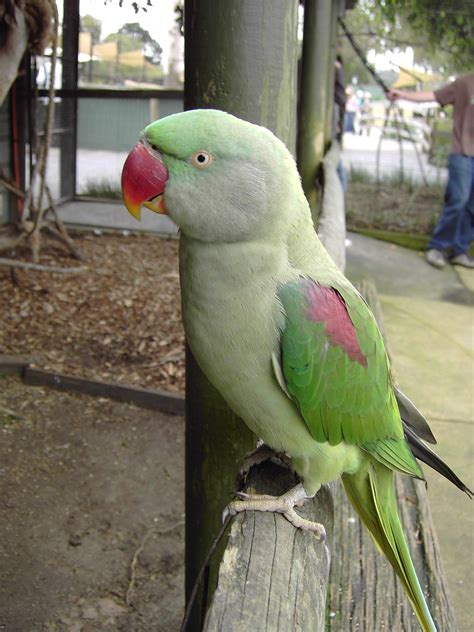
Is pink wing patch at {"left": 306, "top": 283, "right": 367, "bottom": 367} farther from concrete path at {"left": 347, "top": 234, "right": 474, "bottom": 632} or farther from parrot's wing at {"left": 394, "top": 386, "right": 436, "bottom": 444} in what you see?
concrete path at {"left": 347, "top": 234, "right": 474, "bottom": 632}

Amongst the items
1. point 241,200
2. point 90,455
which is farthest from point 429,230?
point 241,200

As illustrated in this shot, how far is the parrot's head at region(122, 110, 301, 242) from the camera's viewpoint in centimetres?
121

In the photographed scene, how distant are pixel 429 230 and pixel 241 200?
23.4 ft

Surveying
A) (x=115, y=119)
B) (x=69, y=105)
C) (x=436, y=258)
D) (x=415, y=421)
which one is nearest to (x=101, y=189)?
(x=115, y=119)

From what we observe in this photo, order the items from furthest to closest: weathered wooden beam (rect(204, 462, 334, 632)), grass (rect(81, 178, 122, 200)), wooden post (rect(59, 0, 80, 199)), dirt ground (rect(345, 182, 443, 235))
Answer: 1. dirt ground (rect(345, 182, 443, 235))
2. grass (rect(81, 178, 122, 200))
3. wooden post (rect(59, 0, 80, 199))
4. weathered wooden beam (rect(204, 462, 334, 632))

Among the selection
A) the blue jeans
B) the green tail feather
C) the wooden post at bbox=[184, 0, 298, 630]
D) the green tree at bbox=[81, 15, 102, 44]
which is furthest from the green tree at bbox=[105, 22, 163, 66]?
the green tail feather

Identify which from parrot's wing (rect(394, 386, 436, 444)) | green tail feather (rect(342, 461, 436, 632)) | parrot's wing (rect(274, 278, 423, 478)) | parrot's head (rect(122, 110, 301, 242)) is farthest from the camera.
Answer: parrot's wing (rect(394, 386, 436, 444))

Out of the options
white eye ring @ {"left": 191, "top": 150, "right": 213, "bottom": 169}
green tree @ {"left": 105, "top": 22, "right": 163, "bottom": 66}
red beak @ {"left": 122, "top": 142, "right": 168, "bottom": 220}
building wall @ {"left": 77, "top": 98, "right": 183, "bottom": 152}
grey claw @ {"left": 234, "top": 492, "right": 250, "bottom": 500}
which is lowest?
grey claw @ {"left": 234, "top": 492, "right": 250, "bottom": 500}

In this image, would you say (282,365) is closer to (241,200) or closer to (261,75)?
(241,200)

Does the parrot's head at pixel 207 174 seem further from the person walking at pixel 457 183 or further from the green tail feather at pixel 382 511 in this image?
the person walking at pixel 457 183

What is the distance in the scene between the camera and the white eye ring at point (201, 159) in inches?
47.5

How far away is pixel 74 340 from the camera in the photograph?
455cm

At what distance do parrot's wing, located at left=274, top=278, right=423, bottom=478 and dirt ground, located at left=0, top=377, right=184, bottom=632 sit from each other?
1.49m

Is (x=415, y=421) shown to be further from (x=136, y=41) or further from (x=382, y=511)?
(x=136, y=41)
